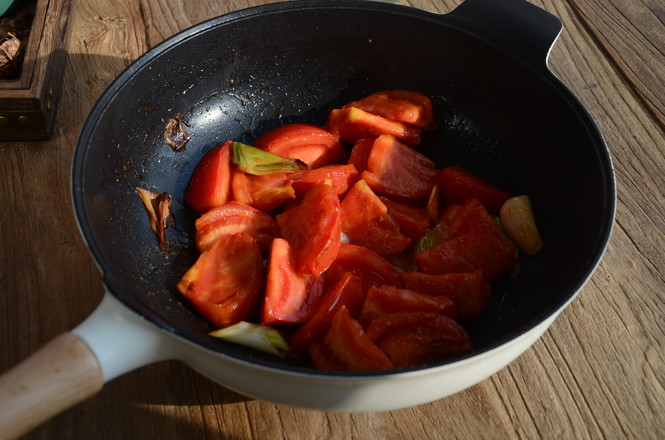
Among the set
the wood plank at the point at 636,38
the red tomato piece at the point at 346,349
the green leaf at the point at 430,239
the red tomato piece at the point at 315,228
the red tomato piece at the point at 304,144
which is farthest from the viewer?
the wood plank at the point at 636,38

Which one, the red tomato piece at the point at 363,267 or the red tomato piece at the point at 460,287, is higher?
the red tomato piece at the point at 460,287

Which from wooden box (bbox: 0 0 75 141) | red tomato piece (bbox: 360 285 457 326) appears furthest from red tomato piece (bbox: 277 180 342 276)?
wooden box (bbox: 0 0 75 141)

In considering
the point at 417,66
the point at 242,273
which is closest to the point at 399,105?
the point at 417,66

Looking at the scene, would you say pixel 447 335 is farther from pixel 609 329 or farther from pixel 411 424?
pixel 609 329

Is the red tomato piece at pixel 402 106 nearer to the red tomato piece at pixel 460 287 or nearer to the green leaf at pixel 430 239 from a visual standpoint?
the green leaf at pixel 430 239

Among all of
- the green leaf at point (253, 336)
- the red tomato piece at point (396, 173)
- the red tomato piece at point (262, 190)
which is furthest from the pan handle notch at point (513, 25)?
the green leaf at point (253, 336)

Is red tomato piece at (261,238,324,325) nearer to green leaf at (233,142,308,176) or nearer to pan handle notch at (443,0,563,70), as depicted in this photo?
green leaf at (233,142,308,176)
